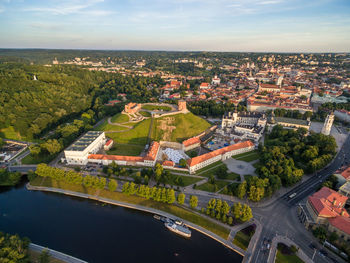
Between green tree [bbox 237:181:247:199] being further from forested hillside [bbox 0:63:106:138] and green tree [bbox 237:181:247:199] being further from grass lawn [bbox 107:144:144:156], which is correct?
forested hillside [bbox 0:63:106:138]

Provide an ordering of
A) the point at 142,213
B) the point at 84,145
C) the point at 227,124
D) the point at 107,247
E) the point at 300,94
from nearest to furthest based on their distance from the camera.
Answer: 1. the point at 107,247
2. the point at 142,213
3. the point at 84,145
4. the point at 227,124
5. the point at 300,94

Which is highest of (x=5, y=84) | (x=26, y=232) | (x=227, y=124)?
(x=5, y=84)

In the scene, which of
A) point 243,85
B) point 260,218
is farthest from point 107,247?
point 243,85

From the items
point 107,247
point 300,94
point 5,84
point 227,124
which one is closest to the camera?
point 107,247

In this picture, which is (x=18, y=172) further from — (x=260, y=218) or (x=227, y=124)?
(x=227, y=124)

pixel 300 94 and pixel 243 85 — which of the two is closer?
pixel 300 94

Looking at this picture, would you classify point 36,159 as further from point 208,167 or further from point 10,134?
point 208,167

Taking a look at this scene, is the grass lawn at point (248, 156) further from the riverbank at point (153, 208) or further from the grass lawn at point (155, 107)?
the grass lawn at point (155, 107)

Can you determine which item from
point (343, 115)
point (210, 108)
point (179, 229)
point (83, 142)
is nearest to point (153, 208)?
point (179, 229)
